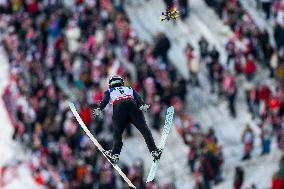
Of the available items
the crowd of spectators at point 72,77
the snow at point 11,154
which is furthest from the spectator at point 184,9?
the snow at point 11,154

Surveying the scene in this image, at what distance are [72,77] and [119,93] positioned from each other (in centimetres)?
1407

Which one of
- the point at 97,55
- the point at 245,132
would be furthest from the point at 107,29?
the point at 245,132

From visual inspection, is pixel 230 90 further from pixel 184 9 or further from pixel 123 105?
pixel 123 105

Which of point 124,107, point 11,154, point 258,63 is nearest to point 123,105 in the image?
point 124,107

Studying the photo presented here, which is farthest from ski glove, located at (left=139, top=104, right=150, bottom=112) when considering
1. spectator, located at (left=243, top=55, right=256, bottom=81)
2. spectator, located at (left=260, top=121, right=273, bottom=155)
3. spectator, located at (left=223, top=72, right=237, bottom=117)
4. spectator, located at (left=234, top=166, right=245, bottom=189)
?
spectator, located at (left=243, top=55, right=256, bottom=81)

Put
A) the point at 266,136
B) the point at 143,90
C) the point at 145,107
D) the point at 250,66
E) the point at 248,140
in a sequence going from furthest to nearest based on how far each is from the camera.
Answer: the point at 250,66, the point at 143,90, the point at 266,136, the point at 248,140, the point at 145,107

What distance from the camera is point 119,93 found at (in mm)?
16453

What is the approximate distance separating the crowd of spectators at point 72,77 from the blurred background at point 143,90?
4 centimetres

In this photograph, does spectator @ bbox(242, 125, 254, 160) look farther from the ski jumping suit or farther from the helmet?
the helmet

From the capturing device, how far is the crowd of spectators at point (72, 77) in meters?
26.6

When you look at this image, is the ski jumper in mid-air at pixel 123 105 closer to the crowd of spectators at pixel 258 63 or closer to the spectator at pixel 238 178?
the spectator at pixel 238 178

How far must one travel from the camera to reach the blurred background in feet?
88.4

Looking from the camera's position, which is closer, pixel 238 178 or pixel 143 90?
pixel 238 178

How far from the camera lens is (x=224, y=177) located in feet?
93.4
